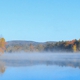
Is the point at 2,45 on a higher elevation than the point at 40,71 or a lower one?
higher

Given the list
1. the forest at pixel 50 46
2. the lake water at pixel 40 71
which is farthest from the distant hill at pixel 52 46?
the lake water at pixel 40 71

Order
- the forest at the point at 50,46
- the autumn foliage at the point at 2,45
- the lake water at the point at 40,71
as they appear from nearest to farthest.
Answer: the lake water at the point at 40,71 < the autumn foliage at the point at 2,45 < the forest at the point at 50,46

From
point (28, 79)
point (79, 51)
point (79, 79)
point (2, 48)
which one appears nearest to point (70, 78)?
point (79, 79)

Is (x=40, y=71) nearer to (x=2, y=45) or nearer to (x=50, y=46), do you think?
(x=2, y=45)

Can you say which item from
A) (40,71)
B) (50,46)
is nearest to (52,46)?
(50,46)

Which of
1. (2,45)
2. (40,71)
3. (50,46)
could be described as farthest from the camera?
(50,46)

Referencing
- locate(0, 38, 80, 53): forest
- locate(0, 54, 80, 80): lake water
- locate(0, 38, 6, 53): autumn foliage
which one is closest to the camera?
locate(0, 54, 80, 80): lake water

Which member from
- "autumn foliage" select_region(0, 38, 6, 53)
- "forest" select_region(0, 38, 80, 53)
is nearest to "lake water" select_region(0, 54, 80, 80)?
"autumn foliage" select_region(0, 38, 6, 53)

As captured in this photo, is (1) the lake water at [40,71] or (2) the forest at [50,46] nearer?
(1) the lake water at [40,71]

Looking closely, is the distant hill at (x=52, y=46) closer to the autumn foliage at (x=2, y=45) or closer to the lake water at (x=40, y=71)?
the autumn foliage at (x=2, y=45)

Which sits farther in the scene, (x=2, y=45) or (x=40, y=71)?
(x=2, y=45)

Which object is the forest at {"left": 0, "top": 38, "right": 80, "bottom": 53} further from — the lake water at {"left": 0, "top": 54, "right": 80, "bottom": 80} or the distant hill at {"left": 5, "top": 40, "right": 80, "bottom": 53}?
the lake water at {"left": 0, "top": 54, "right": 80, "bottom": 80}

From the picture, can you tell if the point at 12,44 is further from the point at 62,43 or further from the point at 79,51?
the point at 79,51

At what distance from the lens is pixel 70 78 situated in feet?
20.1
